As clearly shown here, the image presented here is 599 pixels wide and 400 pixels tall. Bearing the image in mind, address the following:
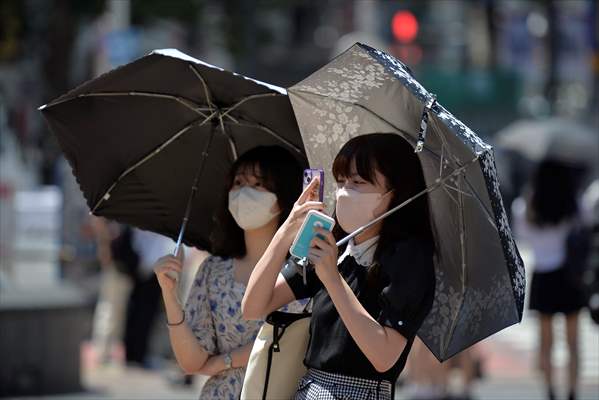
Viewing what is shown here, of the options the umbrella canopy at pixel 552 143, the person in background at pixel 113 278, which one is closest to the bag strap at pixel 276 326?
the person in background at pixel 113 278

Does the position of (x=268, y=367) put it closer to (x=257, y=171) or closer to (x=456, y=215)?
(x=456, y=215)

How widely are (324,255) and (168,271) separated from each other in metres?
0.96

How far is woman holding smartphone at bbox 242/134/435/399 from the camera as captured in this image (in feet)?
12.3

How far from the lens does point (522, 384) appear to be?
12.1 meters

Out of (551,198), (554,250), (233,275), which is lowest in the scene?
(554,250)

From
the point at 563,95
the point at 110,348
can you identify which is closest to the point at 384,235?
the point at 110,348

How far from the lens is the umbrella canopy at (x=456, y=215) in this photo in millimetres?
3992

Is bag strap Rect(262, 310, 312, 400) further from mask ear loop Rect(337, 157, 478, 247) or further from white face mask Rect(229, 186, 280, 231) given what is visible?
white face mask Rect(229, 186, 280, 231)

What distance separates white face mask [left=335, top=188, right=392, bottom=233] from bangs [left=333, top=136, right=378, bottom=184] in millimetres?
52

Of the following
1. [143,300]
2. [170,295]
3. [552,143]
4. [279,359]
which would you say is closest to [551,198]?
[143,300]

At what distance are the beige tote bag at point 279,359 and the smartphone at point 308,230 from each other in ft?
1.64

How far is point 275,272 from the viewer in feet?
12.9

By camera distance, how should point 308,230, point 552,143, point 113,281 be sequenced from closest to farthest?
point 308,230 → point 113,281 → point 552,143

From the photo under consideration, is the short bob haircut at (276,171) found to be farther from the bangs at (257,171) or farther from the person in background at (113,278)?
the person in background at (113,278)
